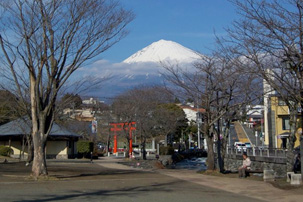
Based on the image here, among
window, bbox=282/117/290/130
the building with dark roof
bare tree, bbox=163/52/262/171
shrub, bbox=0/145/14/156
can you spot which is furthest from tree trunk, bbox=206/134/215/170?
window, bbox=282/117/290/130

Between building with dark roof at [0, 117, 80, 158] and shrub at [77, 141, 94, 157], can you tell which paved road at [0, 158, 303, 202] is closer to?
building with dark roof at [0, 117, 80, 158]

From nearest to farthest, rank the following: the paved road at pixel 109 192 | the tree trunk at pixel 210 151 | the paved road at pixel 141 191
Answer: the paved road at pixel 109 192, the paved road at pixel 141 191, the tree trunk at pixel 210 151

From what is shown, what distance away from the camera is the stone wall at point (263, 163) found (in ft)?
95.1

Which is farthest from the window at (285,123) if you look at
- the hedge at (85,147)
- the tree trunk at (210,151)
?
the tree trunk at (210,151)

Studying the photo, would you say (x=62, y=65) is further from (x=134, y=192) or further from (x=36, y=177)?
(x=134, y=192)

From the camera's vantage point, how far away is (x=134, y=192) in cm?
1403

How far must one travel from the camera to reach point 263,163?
32.6 meters

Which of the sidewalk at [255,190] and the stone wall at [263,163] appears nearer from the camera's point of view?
the sidewalk at [255,190]

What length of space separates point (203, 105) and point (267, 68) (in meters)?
7.14

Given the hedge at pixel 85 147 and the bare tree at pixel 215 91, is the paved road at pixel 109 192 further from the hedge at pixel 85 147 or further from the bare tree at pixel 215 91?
the hedge at pixel 85 147

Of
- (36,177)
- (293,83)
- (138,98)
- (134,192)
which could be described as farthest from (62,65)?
(138,98)

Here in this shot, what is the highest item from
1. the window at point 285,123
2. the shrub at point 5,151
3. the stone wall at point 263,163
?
the window at point 285,123

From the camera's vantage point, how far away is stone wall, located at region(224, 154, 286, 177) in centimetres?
2899

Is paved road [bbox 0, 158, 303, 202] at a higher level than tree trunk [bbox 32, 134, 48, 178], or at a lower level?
lower
